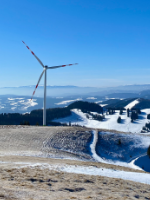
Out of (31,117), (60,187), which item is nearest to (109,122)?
(31,117)

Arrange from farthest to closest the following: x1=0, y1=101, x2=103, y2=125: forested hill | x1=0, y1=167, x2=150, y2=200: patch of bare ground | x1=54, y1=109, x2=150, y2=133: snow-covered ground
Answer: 1. x1=54, y1=109, x2=150, y2=133: snow-covered ground
2. x1=0, y1=101, x2=103, y2=125: forested hill
3. x1=0, y1=167, x2=150, y2=200: patch of bare ground

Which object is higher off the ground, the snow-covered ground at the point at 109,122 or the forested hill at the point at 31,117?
the forested hill at the point at 31,117

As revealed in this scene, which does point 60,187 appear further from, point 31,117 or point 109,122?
point 109,122

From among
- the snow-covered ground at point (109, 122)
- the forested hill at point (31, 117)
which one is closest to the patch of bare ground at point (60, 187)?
the forested hill at point (31, 117)

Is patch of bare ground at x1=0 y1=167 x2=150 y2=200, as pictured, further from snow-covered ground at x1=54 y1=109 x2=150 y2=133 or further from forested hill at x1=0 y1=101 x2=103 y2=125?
snow-covered ground at x1=54 y1=109 x2=150 y2=133

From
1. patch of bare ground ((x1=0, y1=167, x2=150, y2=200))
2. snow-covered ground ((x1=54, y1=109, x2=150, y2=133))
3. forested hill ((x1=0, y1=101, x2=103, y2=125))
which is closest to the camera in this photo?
patch of bare ground ((x1=0, y1=167, x2=150, y2=200))

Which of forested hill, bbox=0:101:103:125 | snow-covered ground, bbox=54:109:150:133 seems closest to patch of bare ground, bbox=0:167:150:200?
forested hill, bbox=0:101:103:125

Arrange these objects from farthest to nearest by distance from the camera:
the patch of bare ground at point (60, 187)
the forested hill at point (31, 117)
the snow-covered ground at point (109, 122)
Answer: the snow-covered ground at point (109, 122)
the forested hill at point (31, 117)
the patch of bare ground at point (60, 187)

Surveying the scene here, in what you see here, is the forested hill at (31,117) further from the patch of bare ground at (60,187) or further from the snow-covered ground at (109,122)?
the patch of bare ground at (60,187)

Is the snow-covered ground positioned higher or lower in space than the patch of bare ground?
lower

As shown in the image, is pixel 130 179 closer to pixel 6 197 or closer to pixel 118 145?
pixel 6 197

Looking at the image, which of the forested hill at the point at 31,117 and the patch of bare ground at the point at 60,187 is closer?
the patch of bare ground at the point at 60,187

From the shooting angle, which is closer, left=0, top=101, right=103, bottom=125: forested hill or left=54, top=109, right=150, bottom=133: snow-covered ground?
left=0, top=101, right=103, bottom=125: forested hill
